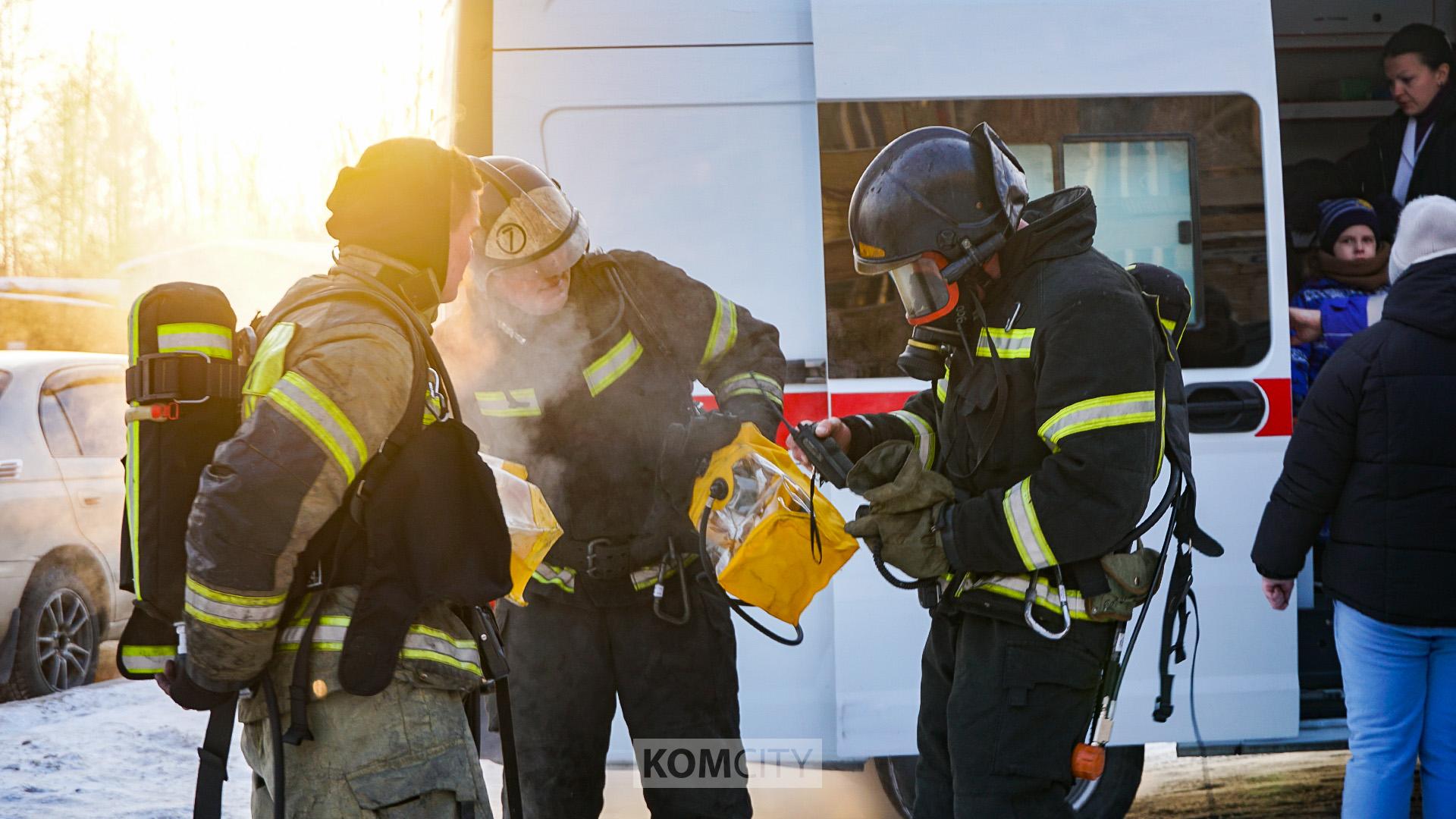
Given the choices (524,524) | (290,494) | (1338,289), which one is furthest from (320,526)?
(1338,289)

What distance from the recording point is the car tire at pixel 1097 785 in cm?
388

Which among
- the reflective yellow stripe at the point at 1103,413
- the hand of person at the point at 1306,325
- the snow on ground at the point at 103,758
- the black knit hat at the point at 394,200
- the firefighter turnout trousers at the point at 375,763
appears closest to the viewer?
the firefighter turnout trousers at the point at 375,763

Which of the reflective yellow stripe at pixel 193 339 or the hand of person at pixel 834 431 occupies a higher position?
the reflective yellow stripe at pixel 193 339

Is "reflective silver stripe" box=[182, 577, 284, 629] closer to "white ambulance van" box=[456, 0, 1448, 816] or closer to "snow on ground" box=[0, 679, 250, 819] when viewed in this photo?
"white ambulance van" box=[456, 0, 1448, 816]

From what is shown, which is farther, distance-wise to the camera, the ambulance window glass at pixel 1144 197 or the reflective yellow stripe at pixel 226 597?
the ambulance window glass at pixel 1144 197

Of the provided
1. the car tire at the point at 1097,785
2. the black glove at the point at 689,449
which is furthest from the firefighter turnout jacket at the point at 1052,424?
the car tire at the point at 1097,785

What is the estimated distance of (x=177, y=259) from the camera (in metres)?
14.0

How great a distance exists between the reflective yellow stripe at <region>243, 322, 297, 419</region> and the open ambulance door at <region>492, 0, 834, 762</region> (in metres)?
1.54

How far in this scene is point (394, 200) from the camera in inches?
85.0

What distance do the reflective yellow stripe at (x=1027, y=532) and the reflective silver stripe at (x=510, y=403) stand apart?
1.30 m

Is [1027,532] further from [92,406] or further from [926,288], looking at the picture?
[92,406]

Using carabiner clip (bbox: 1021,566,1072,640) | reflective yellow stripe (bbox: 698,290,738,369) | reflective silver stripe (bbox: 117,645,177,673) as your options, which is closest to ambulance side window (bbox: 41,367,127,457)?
reflective yellow stripe (bbox: 698,290,738,369)

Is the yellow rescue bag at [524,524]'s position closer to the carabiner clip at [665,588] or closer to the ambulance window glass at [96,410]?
the carabiner clip at [665,588]

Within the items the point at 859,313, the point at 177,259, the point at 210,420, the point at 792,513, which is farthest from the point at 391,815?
the point at 177,259
